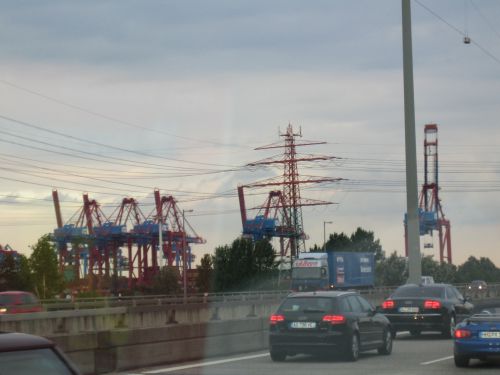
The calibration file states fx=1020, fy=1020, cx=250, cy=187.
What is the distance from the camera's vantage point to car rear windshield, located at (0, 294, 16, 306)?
1752 inches

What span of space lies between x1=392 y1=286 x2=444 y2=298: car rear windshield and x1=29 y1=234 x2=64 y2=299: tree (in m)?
80.7

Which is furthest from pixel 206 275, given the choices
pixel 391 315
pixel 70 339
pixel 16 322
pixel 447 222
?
pixel 70 339

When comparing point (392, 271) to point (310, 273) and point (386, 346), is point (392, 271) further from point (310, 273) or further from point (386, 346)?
point (386, 346)

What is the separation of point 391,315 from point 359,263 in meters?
63.6

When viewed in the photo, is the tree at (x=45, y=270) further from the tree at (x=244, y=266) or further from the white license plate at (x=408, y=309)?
the white license plate at (x=408, y=309)

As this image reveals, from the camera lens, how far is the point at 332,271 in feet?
265

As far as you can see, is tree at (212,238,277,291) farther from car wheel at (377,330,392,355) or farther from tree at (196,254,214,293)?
car wheel at (377,330,392,355)

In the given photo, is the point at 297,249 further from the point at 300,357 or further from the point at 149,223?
the point at 300,357

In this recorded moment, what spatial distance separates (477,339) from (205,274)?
102610mm

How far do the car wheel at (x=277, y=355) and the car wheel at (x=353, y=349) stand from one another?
4.26 feet

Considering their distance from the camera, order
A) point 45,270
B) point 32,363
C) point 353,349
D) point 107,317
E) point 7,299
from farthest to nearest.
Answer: point 45,270 → point 7,299 → point 107,317 → point 353,349 → point 32,363

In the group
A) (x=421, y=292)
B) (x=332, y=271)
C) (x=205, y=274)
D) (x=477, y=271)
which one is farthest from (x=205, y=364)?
(x=477, y=271)

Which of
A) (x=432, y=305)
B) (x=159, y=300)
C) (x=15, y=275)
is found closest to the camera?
(x=432, y=305)

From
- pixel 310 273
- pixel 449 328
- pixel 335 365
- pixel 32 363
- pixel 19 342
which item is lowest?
pixel 335 365
